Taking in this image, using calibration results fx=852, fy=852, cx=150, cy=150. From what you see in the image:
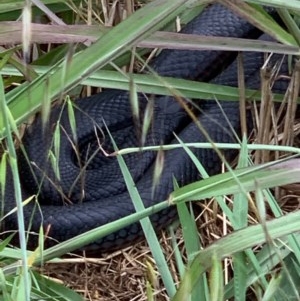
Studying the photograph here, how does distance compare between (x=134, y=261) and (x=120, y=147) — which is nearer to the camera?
(x=134, y=261)

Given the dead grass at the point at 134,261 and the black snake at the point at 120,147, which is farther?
the black snake at the point at 120,147

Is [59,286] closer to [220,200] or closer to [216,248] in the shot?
[220,200]

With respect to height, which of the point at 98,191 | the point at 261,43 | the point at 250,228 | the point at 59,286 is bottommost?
the point at 98,191

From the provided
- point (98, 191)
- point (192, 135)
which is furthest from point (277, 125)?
point (98, 191)

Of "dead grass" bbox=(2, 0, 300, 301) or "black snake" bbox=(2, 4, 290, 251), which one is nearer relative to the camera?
"dead grass" bbox=(2, 0, 300, 301)

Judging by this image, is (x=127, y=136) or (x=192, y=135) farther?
(x=127, y=136)

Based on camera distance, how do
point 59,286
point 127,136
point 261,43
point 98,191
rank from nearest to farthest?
point 261,43 → point 59,286 → point 98,191 → point 127,136

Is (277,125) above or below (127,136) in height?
above

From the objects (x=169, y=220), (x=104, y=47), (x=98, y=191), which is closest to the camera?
(x=104, y=47)
